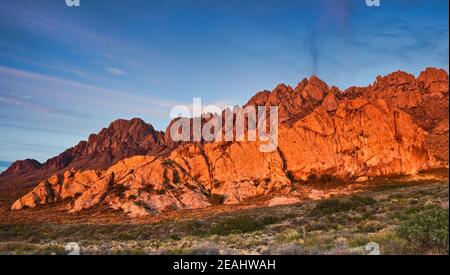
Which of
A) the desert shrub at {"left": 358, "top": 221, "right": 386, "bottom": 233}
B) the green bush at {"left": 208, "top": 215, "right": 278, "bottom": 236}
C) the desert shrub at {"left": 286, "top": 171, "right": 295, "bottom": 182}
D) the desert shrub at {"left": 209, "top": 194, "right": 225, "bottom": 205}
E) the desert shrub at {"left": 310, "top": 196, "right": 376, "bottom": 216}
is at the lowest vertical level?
the desert shrub at {"left": 209, "top": 194, "right": 225, "bottom": 205}

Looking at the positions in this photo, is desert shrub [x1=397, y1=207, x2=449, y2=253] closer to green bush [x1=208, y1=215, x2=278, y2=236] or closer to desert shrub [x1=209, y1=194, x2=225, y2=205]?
green bush [x1=208, y1=215, x2=278, y2=236]

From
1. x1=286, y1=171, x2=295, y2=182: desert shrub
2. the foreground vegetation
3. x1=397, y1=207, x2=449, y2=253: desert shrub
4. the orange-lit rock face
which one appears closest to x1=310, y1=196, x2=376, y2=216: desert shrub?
the foreground vegetation

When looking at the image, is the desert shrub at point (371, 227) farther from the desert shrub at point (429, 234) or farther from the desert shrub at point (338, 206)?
the desert shrub at point (338, 206)

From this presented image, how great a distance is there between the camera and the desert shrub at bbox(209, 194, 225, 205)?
5086 inches

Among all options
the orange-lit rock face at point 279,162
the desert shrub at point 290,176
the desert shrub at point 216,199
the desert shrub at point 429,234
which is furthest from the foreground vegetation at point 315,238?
the desert shrub at point 290,176

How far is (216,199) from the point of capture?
131750 millimetres

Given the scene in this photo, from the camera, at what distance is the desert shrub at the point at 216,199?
424 feet

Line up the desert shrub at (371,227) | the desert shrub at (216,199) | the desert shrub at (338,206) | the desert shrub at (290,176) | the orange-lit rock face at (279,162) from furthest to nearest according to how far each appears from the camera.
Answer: the desert shrub at (290,176)
the orange-lit rock face at (279,162)
the desert shrub at (216,199)
the desert shrub at (338,206)
the desert shrub at (371,227)

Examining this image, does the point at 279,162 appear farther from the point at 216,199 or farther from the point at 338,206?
the point at 338,206

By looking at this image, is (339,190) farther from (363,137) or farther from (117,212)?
(117,212)

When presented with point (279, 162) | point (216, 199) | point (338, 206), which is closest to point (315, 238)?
point (338, 206)

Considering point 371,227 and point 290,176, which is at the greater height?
point 290,176
